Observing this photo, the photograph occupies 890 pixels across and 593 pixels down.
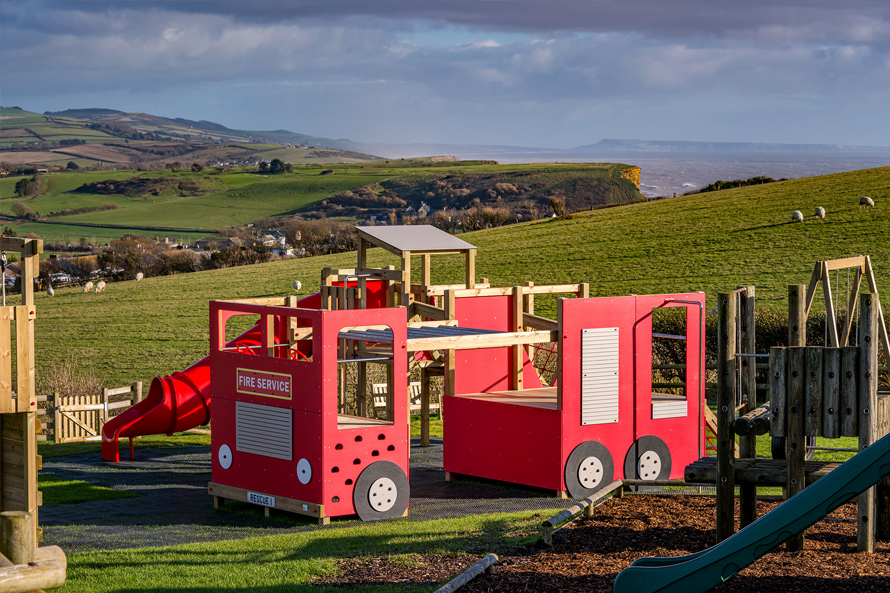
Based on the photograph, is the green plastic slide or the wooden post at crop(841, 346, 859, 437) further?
the wooden post at crop(841, 346, 859, 437)

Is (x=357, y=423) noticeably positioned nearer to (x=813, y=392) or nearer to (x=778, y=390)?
(x=778, y=390)

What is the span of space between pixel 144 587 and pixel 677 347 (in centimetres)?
1742

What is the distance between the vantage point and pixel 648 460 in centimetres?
1329

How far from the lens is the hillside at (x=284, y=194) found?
106 m

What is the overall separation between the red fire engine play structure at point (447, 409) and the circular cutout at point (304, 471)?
2cm

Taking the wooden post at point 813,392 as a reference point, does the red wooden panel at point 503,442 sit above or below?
below

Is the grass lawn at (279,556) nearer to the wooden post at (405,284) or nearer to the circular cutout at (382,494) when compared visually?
the circular cutout at (382,494)

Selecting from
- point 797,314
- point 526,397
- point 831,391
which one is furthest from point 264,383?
point 831,391

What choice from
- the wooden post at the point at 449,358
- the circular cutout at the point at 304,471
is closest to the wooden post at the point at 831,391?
the circular cutout at the point at 304,471

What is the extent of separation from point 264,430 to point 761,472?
251 inches

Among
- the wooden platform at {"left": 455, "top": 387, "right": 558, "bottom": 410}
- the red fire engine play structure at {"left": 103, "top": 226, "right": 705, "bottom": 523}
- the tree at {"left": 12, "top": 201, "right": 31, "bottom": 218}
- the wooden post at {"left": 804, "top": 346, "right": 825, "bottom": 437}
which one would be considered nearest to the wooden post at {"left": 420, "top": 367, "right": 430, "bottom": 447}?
the red fire engine play structure at {"left": 103, "top": 226, "right": 705, "bottom": 523}

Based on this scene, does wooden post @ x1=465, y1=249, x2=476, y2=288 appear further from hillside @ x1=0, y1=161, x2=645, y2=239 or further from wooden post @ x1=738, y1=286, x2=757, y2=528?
hillside @ x1=0, y1=161, x2=645, y2=239

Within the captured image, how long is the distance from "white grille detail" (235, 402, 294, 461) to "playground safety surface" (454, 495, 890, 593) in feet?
13.0

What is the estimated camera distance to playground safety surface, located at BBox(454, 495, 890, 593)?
23.9 feet
